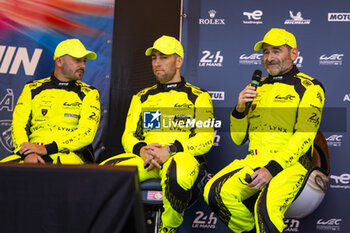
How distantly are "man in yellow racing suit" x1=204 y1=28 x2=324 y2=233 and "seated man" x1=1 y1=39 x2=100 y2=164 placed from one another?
1.07m

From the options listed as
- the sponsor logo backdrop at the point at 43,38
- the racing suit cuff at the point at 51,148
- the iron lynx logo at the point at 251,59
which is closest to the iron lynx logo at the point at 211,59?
the iron lynx logo at the point at 251,59

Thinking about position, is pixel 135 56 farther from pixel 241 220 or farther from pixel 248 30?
pixel 241 220

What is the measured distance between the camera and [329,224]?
413cm

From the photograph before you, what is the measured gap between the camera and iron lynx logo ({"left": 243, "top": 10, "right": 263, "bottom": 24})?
447cm

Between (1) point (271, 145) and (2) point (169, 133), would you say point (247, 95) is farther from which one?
(2) point (169, 133)

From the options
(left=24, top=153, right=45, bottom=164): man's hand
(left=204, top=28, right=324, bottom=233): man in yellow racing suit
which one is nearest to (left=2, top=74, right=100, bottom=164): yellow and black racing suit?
(left=24, top=153, right=45, bottom=164): man's hand

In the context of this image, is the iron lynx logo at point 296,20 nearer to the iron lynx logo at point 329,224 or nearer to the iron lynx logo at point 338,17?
the iron lynx logo at point 338,17

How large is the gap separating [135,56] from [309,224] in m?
2.13

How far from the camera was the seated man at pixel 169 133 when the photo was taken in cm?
311

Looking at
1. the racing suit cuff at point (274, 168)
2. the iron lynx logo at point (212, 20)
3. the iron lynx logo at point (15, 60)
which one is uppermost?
the iron lynx logo at point (212, 20)

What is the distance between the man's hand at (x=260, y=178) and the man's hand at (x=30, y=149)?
149cm

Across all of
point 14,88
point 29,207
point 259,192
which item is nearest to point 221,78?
point 259,192

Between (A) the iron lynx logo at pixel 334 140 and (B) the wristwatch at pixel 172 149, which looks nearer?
(B) the wristwatch at pixel 172 149

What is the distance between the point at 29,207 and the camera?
1.64 m
